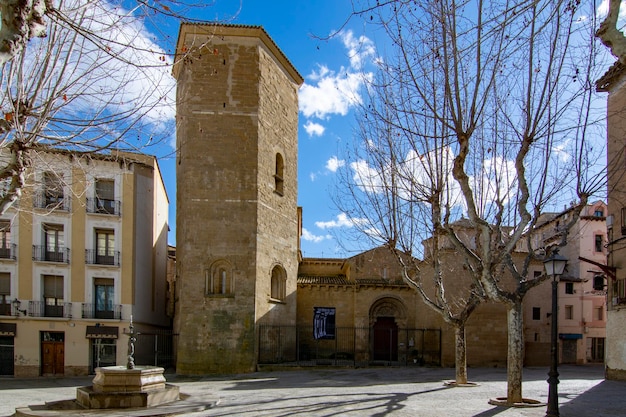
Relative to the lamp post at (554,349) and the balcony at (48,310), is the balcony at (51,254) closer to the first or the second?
the balcony at (48,310)

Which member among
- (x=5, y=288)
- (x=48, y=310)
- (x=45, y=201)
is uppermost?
(x=45, y=201)

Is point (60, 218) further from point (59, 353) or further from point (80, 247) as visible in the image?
point (59, 353)

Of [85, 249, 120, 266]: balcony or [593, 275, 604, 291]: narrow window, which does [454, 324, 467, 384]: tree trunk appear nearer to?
[85, 249, 120, 266]: balcony

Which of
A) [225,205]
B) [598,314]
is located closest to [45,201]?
[225,205]

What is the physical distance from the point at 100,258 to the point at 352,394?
47.9 feet

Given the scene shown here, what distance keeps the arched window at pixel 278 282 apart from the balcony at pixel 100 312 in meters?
6.41

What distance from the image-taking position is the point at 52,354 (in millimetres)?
22969

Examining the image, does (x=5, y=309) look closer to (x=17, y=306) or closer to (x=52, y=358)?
(x=17, y=306)

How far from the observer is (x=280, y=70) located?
25188 millimetres

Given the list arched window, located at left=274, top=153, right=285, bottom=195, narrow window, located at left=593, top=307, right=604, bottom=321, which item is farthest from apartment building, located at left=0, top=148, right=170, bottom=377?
narrow window, located at left=593, top=307, right=604, bottom=321

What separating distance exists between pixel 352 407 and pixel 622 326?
1197cm

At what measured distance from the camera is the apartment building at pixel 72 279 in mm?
22656

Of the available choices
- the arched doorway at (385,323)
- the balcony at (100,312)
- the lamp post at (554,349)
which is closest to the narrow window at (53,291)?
the balcony at (100,312)

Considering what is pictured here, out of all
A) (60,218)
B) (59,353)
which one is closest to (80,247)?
(60,218)
